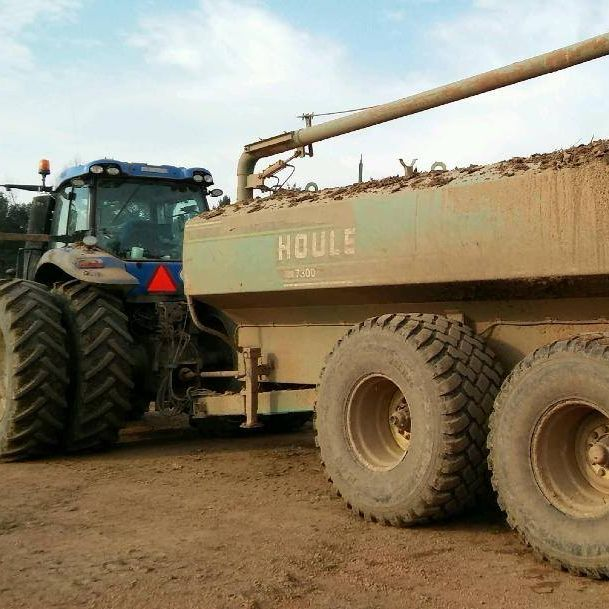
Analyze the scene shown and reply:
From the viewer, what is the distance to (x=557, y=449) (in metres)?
3.66

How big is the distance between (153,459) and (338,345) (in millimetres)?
2307

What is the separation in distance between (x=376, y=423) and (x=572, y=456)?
48.6 inches

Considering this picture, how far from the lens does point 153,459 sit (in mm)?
6363

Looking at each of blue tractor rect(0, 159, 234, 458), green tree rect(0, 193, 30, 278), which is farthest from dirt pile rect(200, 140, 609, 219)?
green tree rect(0, 193, 30, 278)

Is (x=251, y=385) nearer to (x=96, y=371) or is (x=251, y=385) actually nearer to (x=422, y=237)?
(x=96, y=371)

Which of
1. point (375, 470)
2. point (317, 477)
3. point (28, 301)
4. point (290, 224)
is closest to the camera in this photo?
point (375, 470)

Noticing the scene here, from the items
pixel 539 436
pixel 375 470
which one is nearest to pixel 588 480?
pixel 539 436

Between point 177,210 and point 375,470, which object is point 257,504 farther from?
point 177,210

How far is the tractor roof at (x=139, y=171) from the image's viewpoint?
23.7 ft

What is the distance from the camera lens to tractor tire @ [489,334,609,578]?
3.38 m

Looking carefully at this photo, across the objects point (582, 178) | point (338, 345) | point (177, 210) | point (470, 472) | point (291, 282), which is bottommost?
point (470, 472)

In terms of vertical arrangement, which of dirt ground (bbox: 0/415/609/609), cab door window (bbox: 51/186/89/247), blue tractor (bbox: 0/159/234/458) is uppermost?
cab door window (bbox: 51/186/89/247)

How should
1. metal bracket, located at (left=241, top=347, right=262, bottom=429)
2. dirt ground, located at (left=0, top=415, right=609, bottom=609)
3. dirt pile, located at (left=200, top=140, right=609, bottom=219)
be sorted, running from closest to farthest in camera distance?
dirt ground, located at (left=0, top=415, right=609, bottom=609)
dirt pile, located at (left=200, top=140, right=609, bottom=219)
metal bracket, located at (left=241, top=347, right=262, bottom=429)

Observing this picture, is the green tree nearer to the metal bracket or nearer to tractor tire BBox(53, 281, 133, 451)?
tractor tire BBox(53, 281, 133, 451)
